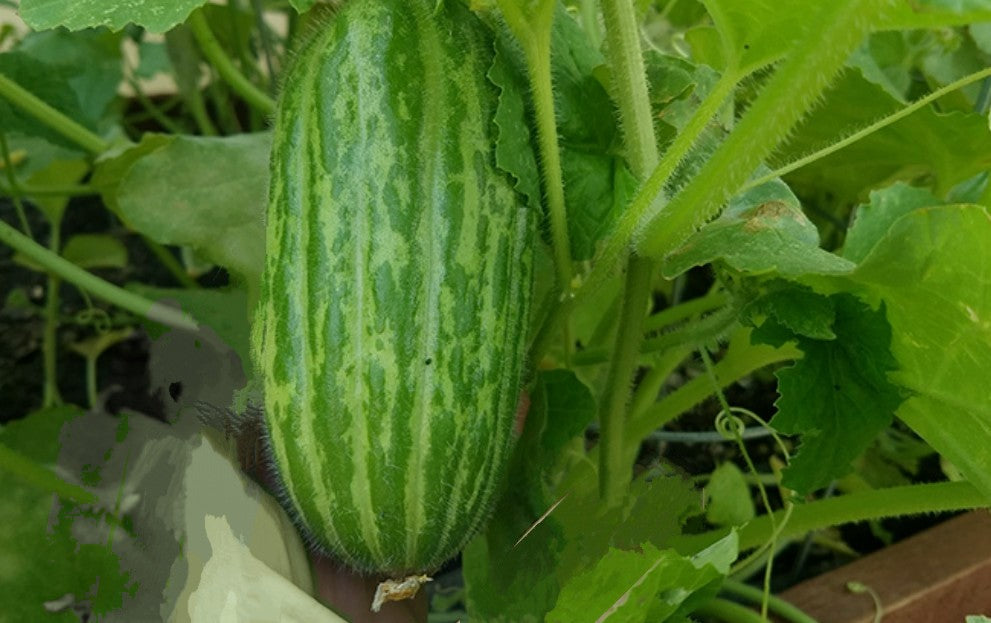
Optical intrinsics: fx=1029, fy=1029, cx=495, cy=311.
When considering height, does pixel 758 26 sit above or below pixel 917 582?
above

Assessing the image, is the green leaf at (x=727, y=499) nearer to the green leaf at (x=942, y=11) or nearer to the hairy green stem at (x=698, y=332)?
the hairy green stem at (x=698, y=332)

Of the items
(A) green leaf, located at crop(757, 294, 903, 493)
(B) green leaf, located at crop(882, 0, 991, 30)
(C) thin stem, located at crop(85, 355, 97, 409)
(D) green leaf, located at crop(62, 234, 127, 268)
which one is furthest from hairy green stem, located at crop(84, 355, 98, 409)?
(B) green leaf, located at crop(882, 0, 991, 30)

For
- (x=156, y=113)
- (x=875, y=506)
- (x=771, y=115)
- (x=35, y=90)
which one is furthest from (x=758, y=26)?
(x=156, y=113)

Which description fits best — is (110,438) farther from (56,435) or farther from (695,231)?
(695,231)

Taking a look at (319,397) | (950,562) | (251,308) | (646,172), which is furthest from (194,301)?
(950,562)

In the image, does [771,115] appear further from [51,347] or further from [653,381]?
[51,347]

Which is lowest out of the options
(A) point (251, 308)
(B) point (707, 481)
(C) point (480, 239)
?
(B) point (707, 481)
